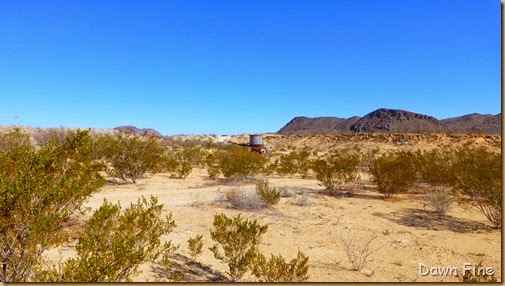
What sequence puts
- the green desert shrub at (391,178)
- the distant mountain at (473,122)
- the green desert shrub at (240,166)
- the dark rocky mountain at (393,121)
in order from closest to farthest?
the green desert shrub at (391,178) → the green desert shrub at (240,166) → the distant mountain at (473,122) → the dark rocky mountain at (393,121)

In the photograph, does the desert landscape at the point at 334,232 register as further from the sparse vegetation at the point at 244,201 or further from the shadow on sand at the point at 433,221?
the sparse vegetation at the point at 244,201

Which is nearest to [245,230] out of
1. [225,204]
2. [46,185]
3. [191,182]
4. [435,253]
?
[46,185]

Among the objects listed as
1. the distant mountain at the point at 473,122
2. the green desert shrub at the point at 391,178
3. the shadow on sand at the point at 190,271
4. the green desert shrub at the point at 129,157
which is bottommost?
the shadow on sand at the point at 190,271

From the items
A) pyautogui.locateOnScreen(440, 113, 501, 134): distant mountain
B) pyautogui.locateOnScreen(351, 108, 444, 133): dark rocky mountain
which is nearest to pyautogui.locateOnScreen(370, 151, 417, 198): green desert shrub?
pyautogui.locateOnScreen(351, 108, 444, 133): dark rocky mountain

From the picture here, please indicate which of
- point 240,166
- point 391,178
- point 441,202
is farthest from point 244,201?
point 240,166

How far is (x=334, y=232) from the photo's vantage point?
8.91 meters

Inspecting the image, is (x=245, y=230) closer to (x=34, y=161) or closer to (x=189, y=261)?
(x=189, y=261)

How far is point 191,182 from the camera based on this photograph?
17891 mm

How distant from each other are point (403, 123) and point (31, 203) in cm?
10952

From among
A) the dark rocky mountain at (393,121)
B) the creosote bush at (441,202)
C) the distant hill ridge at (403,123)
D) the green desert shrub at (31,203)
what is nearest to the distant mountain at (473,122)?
the distant hill ridge at (403,123)

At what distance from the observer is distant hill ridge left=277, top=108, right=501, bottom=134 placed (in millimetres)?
92188

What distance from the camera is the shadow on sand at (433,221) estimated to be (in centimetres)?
945

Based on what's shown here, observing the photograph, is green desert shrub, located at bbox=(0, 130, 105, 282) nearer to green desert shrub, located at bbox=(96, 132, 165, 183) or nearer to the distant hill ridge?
green desert shrub, located at bbox=(96, 132, 165, 183)

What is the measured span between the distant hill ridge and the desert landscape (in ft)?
230
